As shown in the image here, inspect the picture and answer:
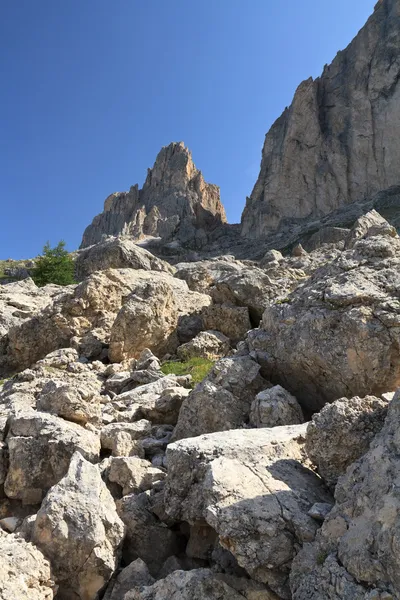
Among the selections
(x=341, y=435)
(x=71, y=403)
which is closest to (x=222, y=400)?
(x=71, y=403)

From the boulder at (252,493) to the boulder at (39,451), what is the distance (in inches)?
78.1

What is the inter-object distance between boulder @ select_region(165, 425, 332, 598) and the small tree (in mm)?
41039

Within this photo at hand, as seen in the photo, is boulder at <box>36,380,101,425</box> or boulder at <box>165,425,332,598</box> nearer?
boulder at <box>165,425,332,598</box>

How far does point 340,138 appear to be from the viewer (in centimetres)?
12362

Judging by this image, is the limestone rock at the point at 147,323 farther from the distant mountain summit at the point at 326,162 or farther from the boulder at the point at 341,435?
the distant mountain summit at the point at 326,162

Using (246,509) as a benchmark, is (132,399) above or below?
above

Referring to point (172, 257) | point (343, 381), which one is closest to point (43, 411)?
point (343, 381)

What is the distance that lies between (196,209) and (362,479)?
156 meters

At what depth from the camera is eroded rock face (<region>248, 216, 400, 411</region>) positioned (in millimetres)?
7637

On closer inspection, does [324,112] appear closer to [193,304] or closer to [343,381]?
[193,304]

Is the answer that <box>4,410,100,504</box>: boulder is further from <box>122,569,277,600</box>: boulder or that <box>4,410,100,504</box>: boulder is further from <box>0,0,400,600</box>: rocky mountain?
<box>122,569,277,600</box>: boulder

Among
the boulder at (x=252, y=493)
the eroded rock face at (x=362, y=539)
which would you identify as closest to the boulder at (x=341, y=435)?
the boulder at (x=252, y=493)

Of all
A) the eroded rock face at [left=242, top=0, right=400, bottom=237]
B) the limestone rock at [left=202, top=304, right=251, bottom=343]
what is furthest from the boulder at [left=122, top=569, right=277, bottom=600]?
the eroded rock face at [left=242, top=0, right=400, bottom=237]

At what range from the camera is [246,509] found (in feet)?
15.4
